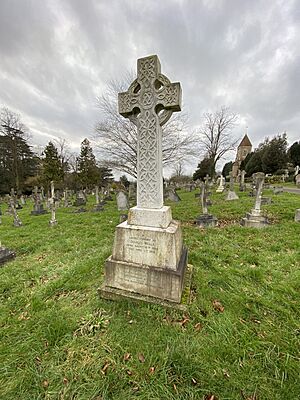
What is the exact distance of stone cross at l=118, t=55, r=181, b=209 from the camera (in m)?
2.26

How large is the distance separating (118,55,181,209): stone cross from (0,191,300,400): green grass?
4.93 ft

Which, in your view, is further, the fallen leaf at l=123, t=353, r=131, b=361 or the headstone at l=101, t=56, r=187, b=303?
the headstone at l=101, t=56, r=187, b=303

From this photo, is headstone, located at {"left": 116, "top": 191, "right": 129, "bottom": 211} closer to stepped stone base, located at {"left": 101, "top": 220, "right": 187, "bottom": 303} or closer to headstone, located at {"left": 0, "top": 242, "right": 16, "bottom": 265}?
headstone, located at {"left": 0, "top": 242, "right": 16, "bottom": 265}

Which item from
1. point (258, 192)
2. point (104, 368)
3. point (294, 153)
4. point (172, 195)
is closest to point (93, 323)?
point (104, 368)

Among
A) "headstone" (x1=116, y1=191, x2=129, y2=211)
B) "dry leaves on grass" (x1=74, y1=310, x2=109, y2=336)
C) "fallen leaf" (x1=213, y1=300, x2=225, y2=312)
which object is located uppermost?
"headstone" (x1=116, y1=191, x2=129, y2=211)

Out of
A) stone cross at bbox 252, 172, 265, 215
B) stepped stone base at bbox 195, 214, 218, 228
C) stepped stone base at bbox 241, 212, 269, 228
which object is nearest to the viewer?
stepped stone base at bbox 241, 212, 269, 228

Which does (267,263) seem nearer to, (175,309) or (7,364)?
(175,309)

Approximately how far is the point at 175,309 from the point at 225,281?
1.10 m

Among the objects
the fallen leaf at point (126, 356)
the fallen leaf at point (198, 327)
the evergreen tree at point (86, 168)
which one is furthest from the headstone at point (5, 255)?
the evergreen tree at point (86, 168)

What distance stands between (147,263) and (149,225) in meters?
0.51

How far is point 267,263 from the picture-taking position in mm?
3344

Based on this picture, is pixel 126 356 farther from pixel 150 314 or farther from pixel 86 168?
pixel 86 168

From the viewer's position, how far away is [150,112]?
2.33m

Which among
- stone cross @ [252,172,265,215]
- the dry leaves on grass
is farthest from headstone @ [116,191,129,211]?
the dry leaves on grass
